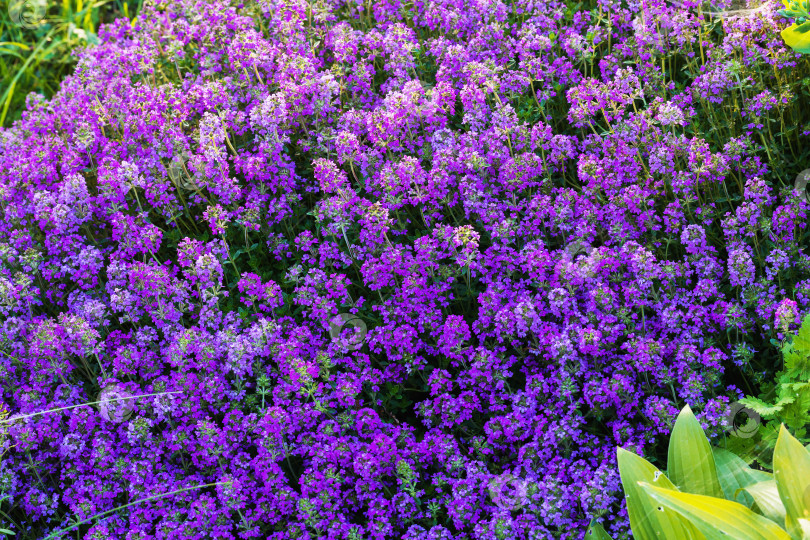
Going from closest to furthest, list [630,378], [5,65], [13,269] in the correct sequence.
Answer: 1. [630,378]
2. [13,269]
3. [5,65]

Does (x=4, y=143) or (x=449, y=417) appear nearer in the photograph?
(x=449, y=417)

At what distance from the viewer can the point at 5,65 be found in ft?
26.6

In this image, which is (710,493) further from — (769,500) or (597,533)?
(597,533)

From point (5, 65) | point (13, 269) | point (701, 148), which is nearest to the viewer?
point (701, 148)

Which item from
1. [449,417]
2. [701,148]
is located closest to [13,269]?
[449,417]

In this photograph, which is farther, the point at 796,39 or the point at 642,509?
the point at 796,39

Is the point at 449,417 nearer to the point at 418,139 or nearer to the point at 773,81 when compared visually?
the point at 418,139

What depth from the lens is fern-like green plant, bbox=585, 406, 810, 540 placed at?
105 inches

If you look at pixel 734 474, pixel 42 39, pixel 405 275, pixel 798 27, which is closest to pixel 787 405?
pixel 734 474

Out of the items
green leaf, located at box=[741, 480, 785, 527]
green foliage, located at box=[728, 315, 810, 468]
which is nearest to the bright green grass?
green foliage, located at box=[728, 315, 810, 468]

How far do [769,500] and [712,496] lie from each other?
0.20 meters

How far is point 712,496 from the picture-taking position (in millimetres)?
3025

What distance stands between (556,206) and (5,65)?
6.55 metres

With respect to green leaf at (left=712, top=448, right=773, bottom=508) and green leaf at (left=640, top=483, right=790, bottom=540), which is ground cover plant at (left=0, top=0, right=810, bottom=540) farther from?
green leaf at (left=640, top=483, right=790, bottom=540)
